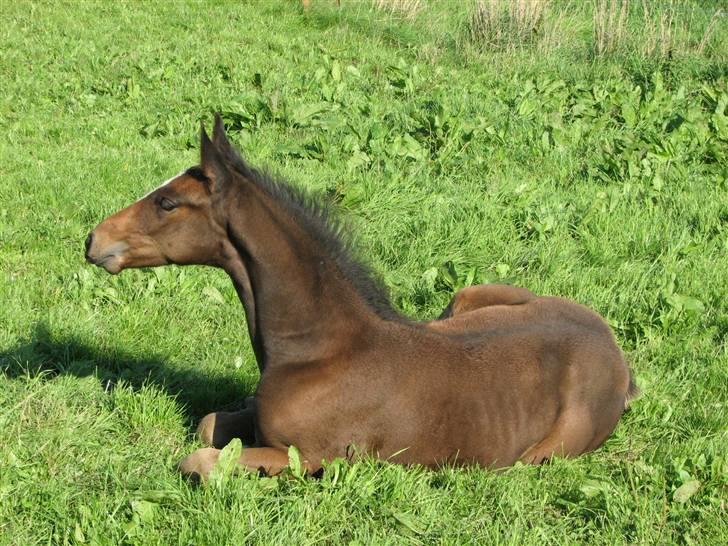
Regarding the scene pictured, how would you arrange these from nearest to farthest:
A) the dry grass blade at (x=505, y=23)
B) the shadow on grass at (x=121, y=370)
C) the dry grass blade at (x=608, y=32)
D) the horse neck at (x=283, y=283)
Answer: the horse neck at (x=283, y=283) < the shadow on grass at (x=121, y=370) < the dry grass blade at (x=608, y=32) < the dry grass blade at (x=505, y=23)

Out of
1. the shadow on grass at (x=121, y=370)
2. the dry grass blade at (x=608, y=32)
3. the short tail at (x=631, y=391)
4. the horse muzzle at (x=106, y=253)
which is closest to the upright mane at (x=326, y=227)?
the horse muzzle at (x=106, y=253)

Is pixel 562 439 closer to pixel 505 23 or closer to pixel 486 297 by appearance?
pixel 486 297

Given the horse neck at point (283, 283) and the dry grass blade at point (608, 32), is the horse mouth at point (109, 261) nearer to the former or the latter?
the horse neck at point (283, 283)

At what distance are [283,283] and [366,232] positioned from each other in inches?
121

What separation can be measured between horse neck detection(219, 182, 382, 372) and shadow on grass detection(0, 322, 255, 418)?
0.91m

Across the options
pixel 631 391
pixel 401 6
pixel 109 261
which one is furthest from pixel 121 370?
pixel 401 6

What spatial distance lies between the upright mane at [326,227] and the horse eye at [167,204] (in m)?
0.32

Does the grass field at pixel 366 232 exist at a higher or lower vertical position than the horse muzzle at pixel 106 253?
lower

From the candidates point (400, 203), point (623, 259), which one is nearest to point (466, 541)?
point (623, 259)

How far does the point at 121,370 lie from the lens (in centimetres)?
558

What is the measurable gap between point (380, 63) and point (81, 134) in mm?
3883

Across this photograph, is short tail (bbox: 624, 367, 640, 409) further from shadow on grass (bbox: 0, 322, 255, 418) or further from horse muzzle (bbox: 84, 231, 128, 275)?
horse muzzle (bbox: 84, 231, 128, 275)

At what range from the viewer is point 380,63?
12.0 metres

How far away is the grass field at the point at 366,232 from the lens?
4.29 m
